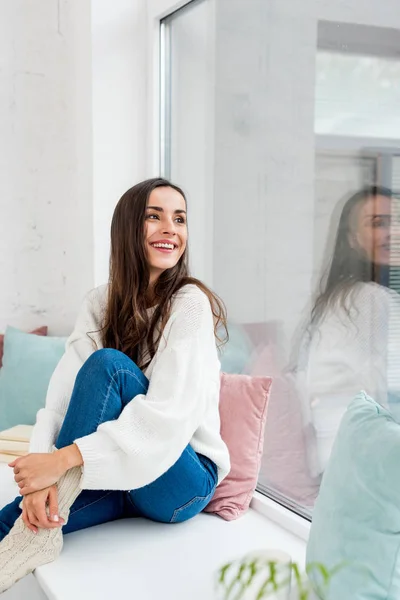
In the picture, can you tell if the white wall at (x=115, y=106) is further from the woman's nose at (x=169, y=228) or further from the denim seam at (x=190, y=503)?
the denim seam at (x=190, y=503)

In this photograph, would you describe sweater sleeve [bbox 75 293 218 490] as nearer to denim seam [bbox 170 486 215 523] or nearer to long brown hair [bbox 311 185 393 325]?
denim seam [bbox 170 486 215 523]

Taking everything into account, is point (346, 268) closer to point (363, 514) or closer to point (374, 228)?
point (374, 228)

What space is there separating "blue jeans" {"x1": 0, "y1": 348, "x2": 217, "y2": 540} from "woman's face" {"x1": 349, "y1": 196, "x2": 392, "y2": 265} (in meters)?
0.58

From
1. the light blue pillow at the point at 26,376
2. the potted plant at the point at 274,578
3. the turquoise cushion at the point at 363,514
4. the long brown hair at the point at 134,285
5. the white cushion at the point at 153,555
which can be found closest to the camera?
the potted plant at the point at 274,578

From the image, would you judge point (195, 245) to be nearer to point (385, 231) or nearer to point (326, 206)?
point (326, 206)

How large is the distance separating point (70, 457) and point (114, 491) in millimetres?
268

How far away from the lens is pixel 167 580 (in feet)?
5.05

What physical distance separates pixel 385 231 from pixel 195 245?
1.03 m

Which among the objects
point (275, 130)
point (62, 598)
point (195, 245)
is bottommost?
point (62, 598)

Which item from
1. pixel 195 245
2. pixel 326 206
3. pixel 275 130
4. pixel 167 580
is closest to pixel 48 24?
pixel 195 245

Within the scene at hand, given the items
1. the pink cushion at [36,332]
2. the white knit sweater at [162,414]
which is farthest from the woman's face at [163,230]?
the pink cushion at [36,332]

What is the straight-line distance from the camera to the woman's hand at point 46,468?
1.58 m

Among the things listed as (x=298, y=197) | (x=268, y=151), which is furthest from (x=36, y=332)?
(x=298, y=197)

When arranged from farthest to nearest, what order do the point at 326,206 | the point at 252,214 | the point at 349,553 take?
the point at 252,214
the point at 326,206
the point at 349,553
